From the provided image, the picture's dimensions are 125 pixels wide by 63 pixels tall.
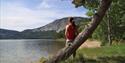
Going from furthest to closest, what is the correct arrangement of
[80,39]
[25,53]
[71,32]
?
[25,53]
[71,32]
[80,39]

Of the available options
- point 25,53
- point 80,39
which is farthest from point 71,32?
point 25,53

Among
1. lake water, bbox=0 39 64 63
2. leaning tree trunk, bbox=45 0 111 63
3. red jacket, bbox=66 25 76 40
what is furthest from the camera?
lake water, bbox=0 39 64 63

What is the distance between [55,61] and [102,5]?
3.58 metres

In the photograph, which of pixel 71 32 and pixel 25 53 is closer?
pixel 71 32

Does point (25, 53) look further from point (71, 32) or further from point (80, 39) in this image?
point (80, 39)

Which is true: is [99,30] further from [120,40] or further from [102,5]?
[102,5]

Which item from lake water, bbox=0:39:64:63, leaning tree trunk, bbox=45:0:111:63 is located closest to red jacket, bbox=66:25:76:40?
leaning tree trunk, bbox=45:0:111:63

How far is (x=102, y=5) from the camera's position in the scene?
708 inches

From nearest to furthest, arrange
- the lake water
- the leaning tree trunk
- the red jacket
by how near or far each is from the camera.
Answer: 1. the leaning tree trunk
2. the red jacket
3. the lake water

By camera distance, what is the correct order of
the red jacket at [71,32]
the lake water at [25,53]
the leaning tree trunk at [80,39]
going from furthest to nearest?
the lake water at [25,53], the red jacket at [71,32], the leaning tree trunk at [80,39]

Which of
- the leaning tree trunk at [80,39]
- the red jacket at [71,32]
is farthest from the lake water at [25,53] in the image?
the leaning tree trunk at [80,39]

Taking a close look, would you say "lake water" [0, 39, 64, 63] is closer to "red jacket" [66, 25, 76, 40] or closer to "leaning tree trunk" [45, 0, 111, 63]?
"red jacket" [66, 25, 76, 40]

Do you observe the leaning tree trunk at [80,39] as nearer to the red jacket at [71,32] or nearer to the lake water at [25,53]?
the red jacket at [71,32]

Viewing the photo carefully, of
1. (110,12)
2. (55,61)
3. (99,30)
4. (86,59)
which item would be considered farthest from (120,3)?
(55,61)
